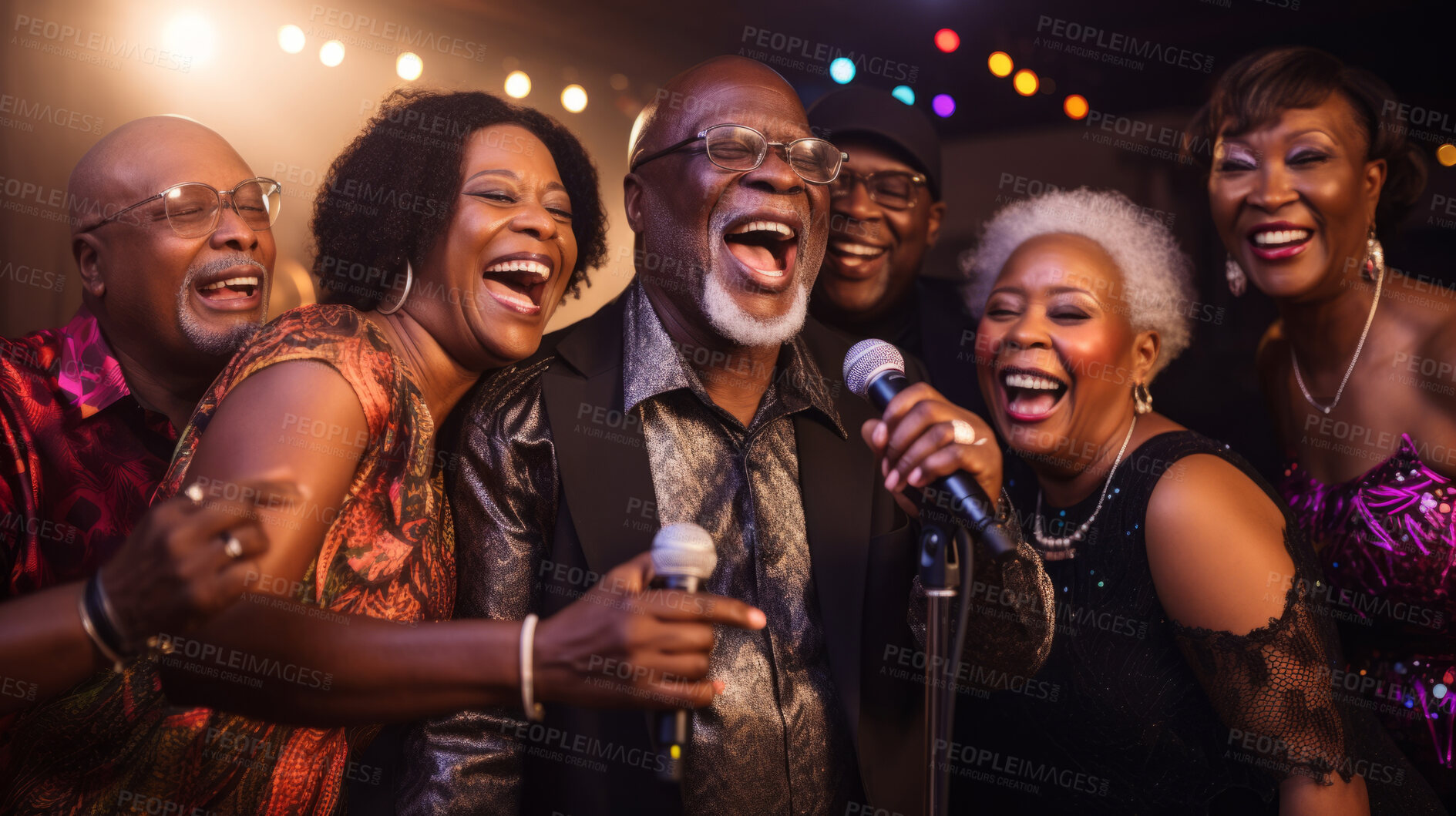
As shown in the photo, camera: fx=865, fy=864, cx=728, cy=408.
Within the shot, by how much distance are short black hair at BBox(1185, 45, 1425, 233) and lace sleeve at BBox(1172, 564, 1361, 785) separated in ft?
5.57

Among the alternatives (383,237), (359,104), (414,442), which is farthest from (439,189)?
(359,104)

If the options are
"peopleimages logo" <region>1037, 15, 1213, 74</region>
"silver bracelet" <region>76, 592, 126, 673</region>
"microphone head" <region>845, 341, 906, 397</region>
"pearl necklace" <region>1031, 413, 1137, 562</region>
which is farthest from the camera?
"peopleimages logo" <region>1037, 15, 1213, 74</region>

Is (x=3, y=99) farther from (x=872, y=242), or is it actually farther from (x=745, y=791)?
(x=745, y=791)

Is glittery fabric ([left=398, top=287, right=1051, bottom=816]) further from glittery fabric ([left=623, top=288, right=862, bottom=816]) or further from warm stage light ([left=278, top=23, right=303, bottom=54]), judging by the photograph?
warm stage light ([left=278, top=23, right=303, bottom=54])

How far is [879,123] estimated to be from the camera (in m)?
3.16

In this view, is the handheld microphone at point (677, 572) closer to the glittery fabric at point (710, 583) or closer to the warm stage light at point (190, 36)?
the glittery fabric at point (710, 583)

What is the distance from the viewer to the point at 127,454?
232 centimetres

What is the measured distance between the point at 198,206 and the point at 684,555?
1.88 meters

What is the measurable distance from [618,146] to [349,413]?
247 centimetres

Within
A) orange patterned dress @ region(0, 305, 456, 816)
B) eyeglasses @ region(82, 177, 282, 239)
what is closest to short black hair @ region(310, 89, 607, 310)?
eyeglasses @ region(82, 177, 282, 239)

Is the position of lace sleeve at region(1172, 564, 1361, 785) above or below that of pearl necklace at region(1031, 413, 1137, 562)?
below

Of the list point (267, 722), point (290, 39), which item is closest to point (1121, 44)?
point (290, 39)

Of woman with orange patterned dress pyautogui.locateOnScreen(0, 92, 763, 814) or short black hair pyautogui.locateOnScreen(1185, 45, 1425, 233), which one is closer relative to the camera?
woman with orange patterned dress pyautogui.locateOnScreen(0, 92, 763, 814)

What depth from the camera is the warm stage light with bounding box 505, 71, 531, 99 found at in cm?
361
